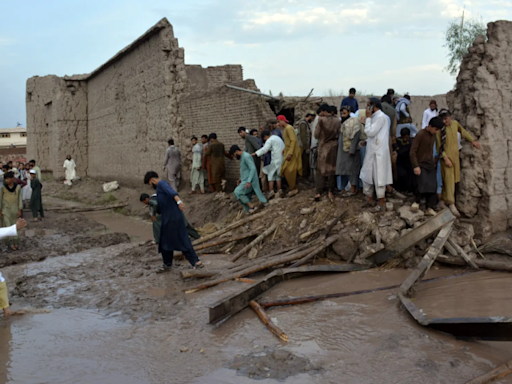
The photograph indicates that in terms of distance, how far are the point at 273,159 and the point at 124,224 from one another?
15.3ft

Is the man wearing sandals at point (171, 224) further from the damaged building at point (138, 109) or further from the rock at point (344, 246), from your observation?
the damaged building at point (138, 109)

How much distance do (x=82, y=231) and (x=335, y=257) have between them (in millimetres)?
6515

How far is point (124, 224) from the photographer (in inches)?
466

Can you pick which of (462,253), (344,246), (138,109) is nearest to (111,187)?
(138,109)

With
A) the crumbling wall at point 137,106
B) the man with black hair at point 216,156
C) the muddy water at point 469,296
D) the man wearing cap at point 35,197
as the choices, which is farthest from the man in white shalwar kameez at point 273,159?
the man wearing cap at point 35,197

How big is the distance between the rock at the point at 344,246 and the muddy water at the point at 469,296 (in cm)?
120

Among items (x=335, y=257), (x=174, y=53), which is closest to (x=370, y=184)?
(x=335, y=257)

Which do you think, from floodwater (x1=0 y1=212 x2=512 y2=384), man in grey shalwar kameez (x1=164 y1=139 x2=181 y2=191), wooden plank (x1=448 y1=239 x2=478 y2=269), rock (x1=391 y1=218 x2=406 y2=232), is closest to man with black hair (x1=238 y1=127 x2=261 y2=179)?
man in grey shalwar kameez (x1=164 y1=139 x2=181 y2=191)

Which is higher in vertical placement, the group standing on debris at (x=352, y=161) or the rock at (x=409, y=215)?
the group standing on debris at (x=352, y=161)

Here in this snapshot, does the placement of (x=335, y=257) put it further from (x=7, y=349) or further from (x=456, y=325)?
(x=7, y=349)

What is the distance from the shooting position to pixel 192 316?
5.02m

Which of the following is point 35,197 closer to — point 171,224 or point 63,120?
A: point 171,224

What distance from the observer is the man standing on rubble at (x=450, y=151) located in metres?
6.61

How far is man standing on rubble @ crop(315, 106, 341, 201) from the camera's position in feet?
25.6
